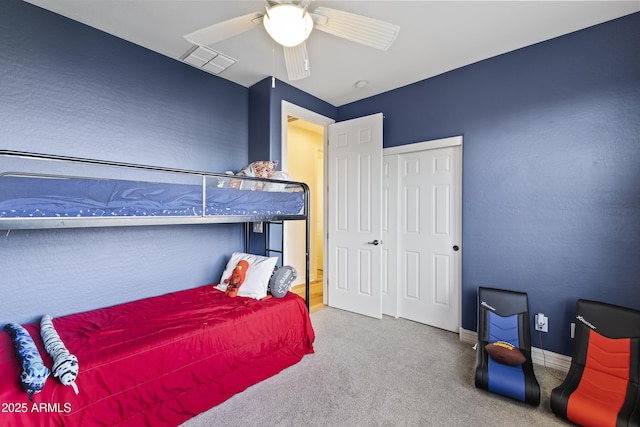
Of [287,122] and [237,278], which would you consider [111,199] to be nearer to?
[237,278]

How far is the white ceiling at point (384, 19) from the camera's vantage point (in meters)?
1.97

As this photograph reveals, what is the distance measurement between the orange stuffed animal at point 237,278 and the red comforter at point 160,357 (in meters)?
0.10

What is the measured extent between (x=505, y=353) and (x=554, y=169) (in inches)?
61.5

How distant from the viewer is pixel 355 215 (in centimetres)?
346

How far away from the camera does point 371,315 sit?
330cm

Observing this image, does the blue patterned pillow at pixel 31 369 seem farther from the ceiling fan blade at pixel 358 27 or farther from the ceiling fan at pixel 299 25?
the ceiling fan blade at pixel 358 27

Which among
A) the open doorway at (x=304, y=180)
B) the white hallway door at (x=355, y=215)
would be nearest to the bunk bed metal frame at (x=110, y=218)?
the white hallway door at (x=355, y=215)

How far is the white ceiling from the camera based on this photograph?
6.46 feet

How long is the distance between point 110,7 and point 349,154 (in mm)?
2550

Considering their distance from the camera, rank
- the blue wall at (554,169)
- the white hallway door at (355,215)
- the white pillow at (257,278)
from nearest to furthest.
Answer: the blue wall at (554,169)
the white pillow at (257,278)
the white hallway door at (355,215)

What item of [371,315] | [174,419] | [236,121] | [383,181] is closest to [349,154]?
[383,181]

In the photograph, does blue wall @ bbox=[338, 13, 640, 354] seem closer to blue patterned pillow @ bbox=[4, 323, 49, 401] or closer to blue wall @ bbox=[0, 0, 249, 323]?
blue wall @ bbox=[0, 0, 249, 323]

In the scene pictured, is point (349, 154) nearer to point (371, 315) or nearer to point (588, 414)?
point (371, 315)

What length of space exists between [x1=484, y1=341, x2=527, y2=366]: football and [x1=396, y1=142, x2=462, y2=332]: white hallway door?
31.4 inches
